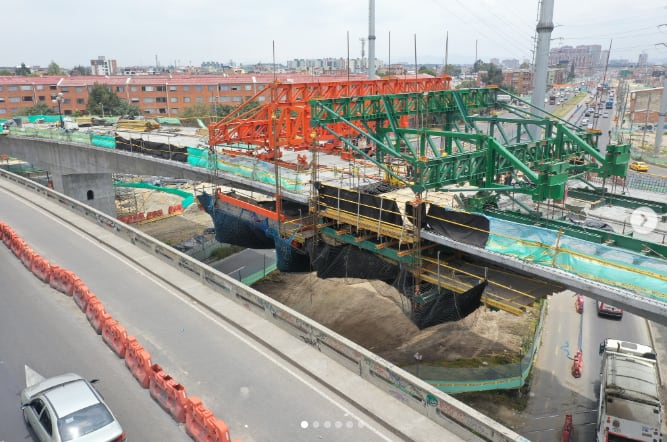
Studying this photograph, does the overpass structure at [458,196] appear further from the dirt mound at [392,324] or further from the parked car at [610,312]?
the parked car at [610,312]

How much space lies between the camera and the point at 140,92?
3236 inches

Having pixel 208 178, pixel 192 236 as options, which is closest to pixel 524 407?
pixel 208 178

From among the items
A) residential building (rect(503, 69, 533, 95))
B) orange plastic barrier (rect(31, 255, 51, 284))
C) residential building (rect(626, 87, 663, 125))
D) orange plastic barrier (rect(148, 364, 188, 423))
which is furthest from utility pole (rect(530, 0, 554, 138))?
residential building (rect(503, 69, 533, 95))

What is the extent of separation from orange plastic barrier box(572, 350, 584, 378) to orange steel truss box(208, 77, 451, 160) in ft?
44.2

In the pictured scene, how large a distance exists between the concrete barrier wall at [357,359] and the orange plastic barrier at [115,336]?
2.84 m

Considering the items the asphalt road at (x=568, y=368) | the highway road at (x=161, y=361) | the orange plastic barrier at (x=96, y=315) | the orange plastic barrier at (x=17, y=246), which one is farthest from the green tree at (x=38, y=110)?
the asphalt road at (x=568, y=368)

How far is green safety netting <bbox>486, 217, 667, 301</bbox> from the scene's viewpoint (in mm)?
10609

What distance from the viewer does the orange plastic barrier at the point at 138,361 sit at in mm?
10422

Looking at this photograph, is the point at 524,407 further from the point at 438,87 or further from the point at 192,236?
the point at 192,236

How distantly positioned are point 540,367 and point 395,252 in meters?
8.04

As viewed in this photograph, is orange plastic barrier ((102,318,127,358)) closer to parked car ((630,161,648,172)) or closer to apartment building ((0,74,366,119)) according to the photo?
parked car ((630,161,648,172))

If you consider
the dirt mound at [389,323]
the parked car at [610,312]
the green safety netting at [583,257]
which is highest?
the green safety netting at [583,257]

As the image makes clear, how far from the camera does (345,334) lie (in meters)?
21.9

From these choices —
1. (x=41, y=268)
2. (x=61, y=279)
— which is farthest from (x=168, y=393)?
(x=41, y=268)
